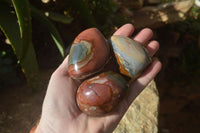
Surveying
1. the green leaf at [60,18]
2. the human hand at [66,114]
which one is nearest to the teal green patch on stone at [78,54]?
the human hand at [66,114]

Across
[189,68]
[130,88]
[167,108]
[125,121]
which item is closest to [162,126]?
[167,108]

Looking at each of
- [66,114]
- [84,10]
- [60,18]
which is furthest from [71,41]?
[66,114]

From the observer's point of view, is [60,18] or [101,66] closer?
[101,66]

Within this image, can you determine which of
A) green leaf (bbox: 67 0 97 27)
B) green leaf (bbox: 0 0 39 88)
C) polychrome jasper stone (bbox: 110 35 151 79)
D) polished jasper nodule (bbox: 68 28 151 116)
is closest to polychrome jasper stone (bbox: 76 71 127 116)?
polished jasper nodule (bbox: 68 28 151 116)

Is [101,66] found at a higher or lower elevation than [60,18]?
lower

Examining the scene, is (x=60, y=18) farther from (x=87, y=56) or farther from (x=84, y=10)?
(x=87, y=56)

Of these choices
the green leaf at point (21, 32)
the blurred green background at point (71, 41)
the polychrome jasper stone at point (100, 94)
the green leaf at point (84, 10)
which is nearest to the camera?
the polychrome jasper stone at point (100, 94)

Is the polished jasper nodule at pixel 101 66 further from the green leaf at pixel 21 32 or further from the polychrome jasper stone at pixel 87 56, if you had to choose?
the green leaf at pixel 21 32

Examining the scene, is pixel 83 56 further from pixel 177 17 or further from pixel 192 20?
pixel 192 20
